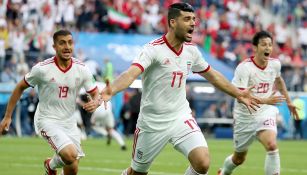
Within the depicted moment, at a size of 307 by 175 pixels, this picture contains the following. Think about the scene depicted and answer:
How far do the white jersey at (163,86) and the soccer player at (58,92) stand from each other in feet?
5.58

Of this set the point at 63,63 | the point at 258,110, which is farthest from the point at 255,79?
the point at 63,63

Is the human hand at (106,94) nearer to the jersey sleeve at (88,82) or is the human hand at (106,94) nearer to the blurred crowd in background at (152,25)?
the jersey sleeve at (88,82)

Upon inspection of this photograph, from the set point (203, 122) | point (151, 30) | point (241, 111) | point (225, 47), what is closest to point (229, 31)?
point (225, 47)

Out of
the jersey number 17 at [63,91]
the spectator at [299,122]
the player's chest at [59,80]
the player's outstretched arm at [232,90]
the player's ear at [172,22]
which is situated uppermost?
the player's ear at [172,22]

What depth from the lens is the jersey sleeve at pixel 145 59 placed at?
11.1 m

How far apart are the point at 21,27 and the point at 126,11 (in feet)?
20.3

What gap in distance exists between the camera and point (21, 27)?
110 feet

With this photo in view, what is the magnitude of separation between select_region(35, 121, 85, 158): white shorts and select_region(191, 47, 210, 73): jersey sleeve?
231 cm

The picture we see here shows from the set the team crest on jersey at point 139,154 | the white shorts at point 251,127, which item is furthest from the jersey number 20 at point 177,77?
the white shorts at point 251,127

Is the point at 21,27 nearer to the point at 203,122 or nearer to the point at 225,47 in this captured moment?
the point at 203,122

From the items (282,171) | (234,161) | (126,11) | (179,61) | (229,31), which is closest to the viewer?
(179,61)

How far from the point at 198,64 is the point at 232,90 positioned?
586 mm

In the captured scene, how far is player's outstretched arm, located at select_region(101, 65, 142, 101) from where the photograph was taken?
992 centimetres

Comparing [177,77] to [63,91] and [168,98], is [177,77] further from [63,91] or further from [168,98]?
[63,91]
